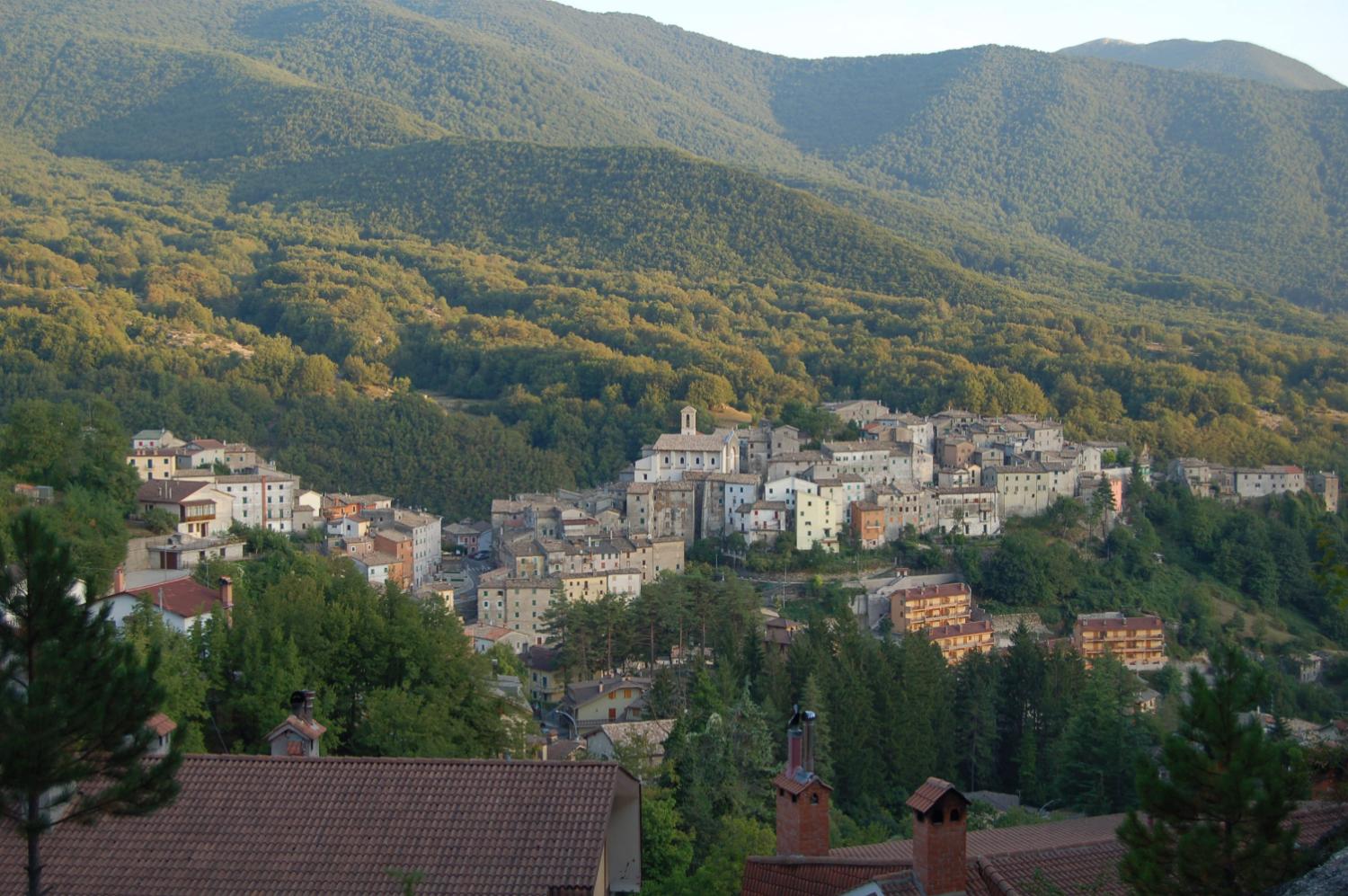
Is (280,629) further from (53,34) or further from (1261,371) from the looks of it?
(53,34)

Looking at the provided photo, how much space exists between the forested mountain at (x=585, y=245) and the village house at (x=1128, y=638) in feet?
68.6

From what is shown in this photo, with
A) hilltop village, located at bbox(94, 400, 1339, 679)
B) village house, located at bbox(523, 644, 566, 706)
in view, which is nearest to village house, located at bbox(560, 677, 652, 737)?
village house, located at bbox(523, 644, 566, 706)

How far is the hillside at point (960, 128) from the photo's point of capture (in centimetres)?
14312

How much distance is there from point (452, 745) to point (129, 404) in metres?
46.8

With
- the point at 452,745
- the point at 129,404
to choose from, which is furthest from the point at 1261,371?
the point at 452,745

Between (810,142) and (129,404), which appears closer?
(129,404)

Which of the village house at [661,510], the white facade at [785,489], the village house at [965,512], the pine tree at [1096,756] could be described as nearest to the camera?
the pine tree at [1096,756]

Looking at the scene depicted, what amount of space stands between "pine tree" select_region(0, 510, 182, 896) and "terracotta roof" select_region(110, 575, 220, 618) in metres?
12.6

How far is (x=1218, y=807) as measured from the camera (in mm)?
9047

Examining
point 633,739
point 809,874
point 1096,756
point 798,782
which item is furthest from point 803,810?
point 1096,756

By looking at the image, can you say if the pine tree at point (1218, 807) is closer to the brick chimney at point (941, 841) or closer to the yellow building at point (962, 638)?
the brick chimney at point (941, 841)

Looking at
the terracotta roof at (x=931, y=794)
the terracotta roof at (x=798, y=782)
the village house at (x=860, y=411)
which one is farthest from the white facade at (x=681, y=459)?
the terracotta roof at (x=931, y=794)

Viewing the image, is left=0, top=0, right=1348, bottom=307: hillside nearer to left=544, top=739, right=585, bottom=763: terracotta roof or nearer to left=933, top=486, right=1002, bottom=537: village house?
left=933, top=486, right=1002, bottom=537: village house

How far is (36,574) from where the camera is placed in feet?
30.9
